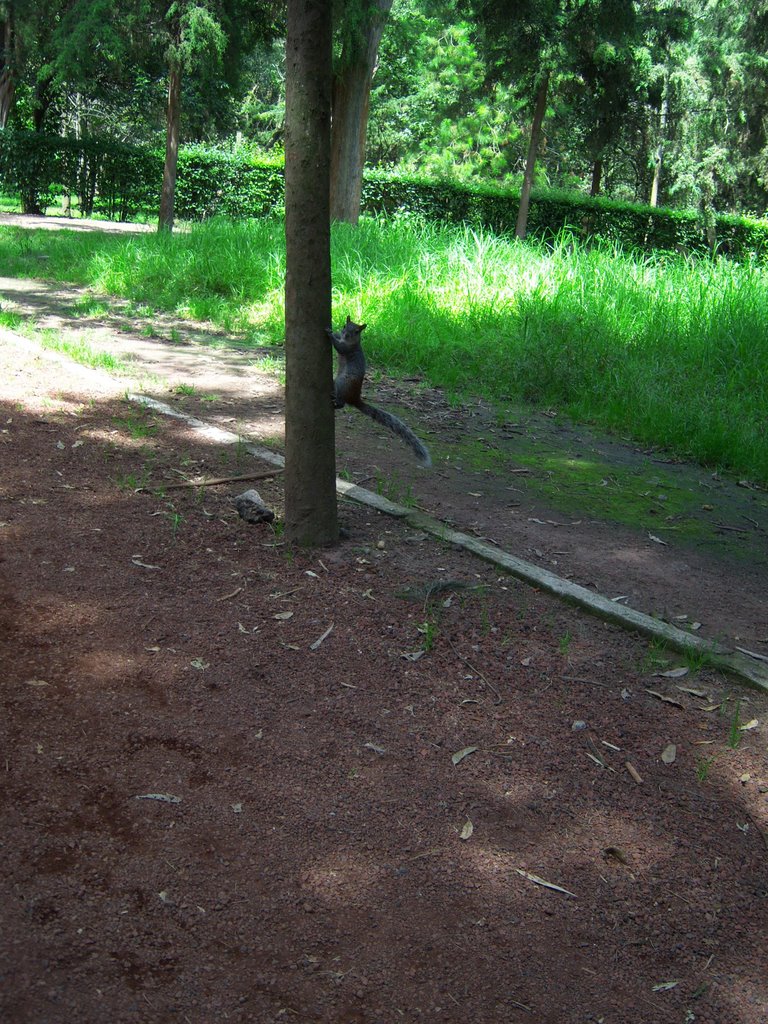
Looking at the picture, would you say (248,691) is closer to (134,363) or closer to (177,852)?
(177,852)

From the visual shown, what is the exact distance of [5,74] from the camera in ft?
76.3

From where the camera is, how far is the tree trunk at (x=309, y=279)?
3609mm

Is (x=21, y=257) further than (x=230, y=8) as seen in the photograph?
No

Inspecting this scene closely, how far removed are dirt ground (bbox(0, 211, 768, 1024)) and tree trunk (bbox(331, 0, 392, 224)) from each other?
412 inches

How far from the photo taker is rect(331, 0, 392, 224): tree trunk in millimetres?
13492

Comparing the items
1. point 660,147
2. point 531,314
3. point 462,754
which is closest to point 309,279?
point 462,754

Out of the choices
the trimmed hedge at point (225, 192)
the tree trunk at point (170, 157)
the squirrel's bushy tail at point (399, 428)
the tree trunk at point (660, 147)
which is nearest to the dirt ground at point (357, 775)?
the squirrel's bushy tail at point (399, 428)

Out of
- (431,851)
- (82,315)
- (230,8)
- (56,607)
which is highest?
(230,8)

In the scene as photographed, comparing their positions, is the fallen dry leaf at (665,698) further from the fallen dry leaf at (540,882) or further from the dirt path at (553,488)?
the fallen dry leaf at (540,882)

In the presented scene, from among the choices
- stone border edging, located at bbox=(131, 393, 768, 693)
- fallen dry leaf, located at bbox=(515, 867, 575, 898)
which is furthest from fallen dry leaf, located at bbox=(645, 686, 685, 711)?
fallen dry leaf, located at bbox=(515, 867, 575, 898)

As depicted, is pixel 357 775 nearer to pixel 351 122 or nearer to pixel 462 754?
→ pixel 462 754

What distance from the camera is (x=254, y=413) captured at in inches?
245

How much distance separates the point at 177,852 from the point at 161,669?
0.87 m

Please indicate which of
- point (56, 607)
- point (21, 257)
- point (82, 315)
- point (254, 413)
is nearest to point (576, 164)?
point (21, 257)
